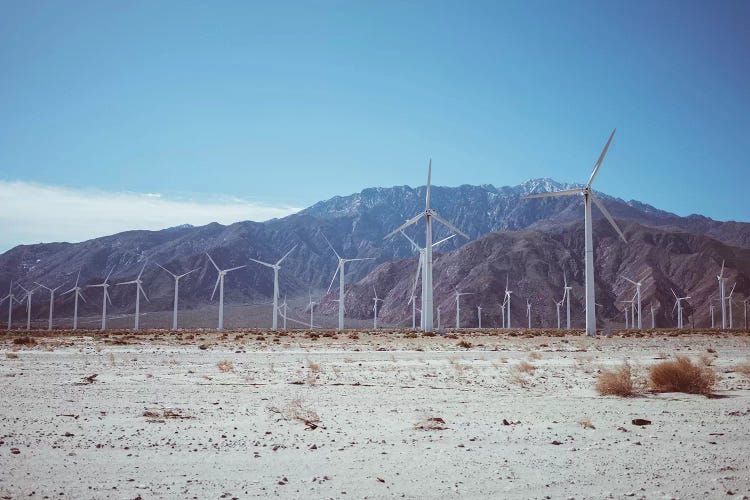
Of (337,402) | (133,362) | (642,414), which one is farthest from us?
(133,362)

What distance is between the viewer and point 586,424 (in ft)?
39.3

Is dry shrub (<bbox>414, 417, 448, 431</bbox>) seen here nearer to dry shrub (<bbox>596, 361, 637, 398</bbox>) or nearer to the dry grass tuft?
the dry grass tuft

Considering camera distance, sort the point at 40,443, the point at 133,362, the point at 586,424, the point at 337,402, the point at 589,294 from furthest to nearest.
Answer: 1. the point at 589,294
2. the point at 133,362
3. the point at 337,402
4. the point at 586,424
5. the point at 40,443

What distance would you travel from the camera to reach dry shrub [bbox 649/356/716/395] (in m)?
16.9

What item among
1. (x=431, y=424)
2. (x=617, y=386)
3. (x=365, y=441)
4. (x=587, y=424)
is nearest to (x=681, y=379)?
(x=617, y=386)

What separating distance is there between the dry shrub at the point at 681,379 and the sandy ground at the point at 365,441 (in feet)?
2.09

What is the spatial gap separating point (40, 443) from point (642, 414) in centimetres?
1148

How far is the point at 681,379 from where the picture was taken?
1708 cm

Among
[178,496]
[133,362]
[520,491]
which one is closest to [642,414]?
[520,491]

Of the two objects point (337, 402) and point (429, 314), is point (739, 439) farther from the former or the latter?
point (429, 314)

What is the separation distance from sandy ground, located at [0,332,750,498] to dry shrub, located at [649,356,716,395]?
2.09 ft

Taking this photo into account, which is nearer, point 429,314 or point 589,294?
point 589,294

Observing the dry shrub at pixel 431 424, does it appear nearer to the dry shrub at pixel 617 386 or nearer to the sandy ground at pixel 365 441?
the sandy ground at pixel 365 441

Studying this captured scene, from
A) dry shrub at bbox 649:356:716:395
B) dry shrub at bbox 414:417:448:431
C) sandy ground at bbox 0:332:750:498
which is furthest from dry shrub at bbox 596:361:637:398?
dry shrub at bbox 414:417:448:431
